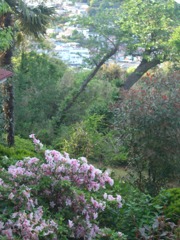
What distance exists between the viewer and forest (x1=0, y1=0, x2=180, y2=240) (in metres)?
4.76

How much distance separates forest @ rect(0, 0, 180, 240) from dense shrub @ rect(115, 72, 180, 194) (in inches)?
0.8

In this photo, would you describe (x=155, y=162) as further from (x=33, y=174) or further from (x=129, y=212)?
(x=33, y=174)

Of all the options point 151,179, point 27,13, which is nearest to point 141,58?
point 27,13

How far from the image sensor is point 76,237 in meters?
4.73

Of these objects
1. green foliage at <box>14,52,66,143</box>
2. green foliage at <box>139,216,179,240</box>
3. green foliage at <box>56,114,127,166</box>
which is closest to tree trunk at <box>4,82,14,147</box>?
green foliage at <box>56,114,127,166</box>

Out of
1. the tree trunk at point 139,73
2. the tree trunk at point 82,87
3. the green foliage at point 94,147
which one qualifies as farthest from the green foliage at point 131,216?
the tree trunk at point 139,73

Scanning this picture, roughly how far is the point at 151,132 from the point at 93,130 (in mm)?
5244

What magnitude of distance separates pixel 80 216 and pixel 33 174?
71 centimetres

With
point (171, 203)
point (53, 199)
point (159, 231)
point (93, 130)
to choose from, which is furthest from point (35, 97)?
point (159, 231)

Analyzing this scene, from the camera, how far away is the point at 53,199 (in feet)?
16.5

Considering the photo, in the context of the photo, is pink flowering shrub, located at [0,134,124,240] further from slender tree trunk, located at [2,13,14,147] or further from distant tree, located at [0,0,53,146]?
distant tree, located at [0,0,53,146]

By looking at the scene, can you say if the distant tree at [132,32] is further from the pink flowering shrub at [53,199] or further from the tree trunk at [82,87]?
the pink flowering shrub at [53,199]

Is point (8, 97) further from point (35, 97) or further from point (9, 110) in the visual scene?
point (35, 97)

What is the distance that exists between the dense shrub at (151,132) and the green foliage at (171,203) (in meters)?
2.76
